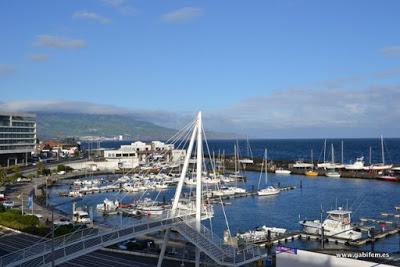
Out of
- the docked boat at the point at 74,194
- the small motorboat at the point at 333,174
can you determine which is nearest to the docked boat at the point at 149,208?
the docked boat at the point at 74,194

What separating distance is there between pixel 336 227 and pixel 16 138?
9935cm

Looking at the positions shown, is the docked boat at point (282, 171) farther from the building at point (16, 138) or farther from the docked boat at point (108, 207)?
the building at point (16, 138)

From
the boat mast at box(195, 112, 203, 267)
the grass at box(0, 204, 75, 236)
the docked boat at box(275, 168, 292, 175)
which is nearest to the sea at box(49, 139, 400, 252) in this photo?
the grass at box(0, 204, 75, 236)

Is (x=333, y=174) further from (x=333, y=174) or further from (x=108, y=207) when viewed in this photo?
(x=108, y=207)

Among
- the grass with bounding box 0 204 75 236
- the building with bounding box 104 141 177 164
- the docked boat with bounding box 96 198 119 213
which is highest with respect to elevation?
the building with bounding box 104 141 177 164

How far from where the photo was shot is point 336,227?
49.3m

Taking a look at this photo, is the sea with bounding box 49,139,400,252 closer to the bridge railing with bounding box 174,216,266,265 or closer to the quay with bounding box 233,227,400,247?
the quay with bounding box 233,227,400,247

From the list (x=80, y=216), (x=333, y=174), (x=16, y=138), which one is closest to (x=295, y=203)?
(x=80, y=216)

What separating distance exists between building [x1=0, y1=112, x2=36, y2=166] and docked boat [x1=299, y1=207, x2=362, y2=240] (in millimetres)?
92575

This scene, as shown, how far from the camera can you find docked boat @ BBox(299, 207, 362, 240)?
1885 inches

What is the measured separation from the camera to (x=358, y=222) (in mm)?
57844

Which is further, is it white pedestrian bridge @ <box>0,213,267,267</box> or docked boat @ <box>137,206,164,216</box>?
docked boat @ <box>137,206,164,216</box>

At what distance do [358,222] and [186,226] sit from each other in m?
35.6

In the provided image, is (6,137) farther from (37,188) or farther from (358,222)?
(358,222)
